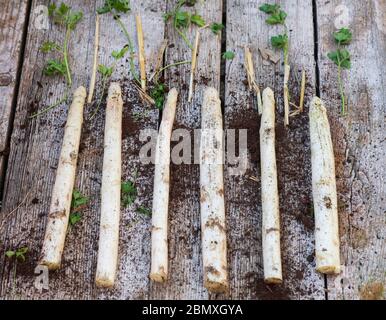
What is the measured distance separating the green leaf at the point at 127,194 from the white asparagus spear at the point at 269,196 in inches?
27.1

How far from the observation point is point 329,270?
334 cm

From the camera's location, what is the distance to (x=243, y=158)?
12.3ft

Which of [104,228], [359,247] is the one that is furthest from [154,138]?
[359,247]

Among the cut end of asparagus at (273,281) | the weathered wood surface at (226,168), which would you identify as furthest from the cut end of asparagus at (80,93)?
the cut end of asparagus at (273,281)

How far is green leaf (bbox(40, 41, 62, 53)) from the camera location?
4.18 m

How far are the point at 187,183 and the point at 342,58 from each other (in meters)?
1.23

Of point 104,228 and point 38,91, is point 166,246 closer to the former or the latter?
point 104,228

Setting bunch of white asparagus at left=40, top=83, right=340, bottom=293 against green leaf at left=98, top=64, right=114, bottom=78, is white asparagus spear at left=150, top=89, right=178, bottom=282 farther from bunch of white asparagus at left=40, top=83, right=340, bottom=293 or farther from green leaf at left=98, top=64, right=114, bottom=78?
green leaf at left=98, top=64, right=114, bottom=78

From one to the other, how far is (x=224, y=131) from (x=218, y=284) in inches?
37.1

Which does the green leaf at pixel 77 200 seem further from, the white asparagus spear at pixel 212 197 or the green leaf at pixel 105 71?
the green leaf at pixel 105 71

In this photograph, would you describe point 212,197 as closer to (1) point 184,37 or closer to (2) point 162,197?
(2) point 162,197

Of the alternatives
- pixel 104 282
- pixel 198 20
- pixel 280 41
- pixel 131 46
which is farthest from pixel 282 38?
pixel 104 282

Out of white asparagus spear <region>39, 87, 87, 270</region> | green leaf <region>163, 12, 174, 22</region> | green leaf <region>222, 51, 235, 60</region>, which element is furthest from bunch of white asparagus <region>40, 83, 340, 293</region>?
green leaf <region>163, 12, 174, 22</region>

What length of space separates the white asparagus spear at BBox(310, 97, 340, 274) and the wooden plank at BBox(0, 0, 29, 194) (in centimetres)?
172
